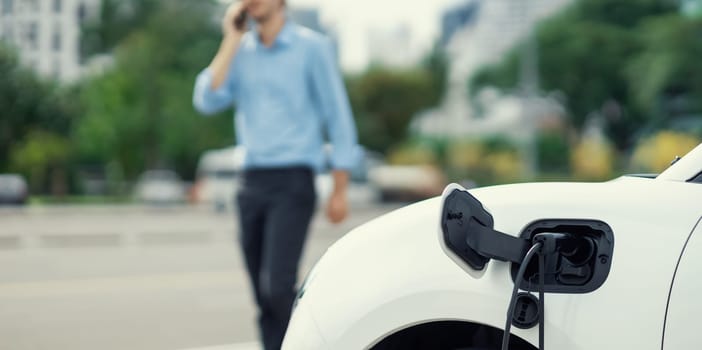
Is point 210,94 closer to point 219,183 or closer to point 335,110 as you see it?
point 335,110

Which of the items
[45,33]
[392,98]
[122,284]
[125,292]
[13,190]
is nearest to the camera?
[125,292]

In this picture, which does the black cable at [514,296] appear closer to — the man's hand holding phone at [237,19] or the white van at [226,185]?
the man's hand holding phone at [237,19]

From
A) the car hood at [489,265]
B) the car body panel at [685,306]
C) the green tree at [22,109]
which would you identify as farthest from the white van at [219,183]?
the car body panel at [685,306]

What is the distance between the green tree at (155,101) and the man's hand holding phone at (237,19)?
3462 cm

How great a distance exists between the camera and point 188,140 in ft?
150

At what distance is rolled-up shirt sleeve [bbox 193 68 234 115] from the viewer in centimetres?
445

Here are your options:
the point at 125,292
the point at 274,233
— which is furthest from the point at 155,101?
the point at 274,233

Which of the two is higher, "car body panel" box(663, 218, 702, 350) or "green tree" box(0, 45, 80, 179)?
"car body panel" box(663, 218, 702, 350)

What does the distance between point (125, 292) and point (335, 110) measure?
5.04m

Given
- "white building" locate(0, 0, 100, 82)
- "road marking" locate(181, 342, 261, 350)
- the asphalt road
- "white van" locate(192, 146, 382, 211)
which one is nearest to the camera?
"road marking" locate(181, 342, 261, 350)

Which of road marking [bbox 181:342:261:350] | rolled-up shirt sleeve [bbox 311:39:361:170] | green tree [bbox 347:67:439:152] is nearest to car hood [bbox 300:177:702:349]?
rolled-up shirt sleeve [bbox 311:39:361:170]

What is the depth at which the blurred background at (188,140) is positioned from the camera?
339 inches

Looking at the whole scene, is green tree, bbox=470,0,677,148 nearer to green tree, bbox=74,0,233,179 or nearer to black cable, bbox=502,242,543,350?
green tree, bbox=74,0,233,179

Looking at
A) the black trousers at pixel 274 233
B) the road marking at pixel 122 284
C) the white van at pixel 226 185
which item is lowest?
the white van at pixel 226 185
